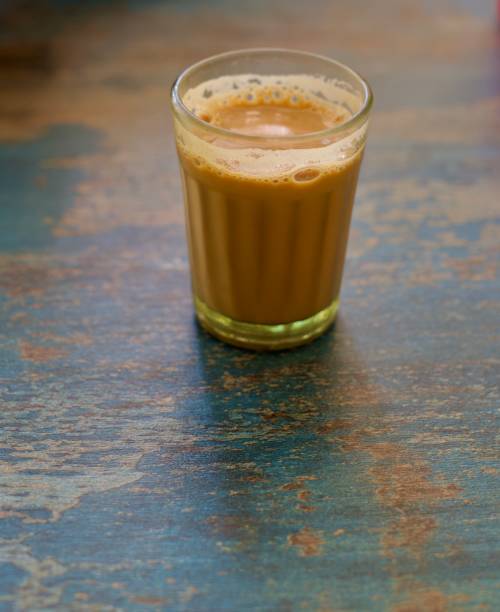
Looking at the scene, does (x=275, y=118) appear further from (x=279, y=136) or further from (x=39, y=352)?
(x=39, y=352)

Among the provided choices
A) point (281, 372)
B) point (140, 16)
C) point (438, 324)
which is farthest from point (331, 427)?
point (140, 16)

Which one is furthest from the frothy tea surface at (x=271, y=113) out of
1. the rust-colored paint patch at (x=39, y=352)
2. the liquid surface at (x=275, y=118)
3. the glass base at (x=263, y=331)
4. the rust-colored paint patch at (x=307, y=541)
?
the rust-colored paint patch at (x=307, y=541)

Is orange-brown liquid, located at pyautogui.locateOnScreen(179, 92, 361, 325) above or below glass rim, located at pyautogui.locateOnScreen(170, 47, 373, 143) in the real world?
below

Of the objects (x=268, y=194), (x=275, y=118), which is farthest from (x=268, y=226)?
(x=275, y=118)

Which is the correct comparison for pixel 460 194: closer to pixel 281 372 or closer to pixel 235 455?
pixel 281 372

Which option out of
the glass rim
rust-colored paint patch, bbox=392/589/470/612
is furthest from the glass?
rust-colored paint patch, bbox=392/589/470/612

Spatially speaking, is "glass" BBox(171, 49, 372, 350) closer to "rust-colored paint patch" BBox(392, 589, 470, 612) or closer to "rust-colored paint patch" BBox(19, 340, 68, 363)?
"rust-colored paint patch" BBox(19, 340, 68, 363)

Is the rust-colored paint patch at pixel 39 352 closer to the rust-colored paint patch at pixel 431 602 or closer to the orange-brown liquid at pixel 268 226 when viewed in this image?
the orange-brown liquid at pixel 268 226
